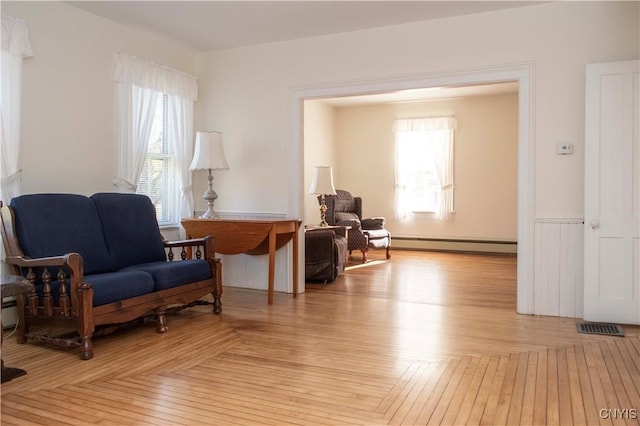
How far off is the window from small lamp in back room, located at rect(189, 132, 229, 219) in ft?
1.17

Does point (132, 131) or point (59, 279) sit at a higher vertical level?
point (132, 131)

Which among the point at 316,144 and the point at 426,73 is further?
the point at 316,144

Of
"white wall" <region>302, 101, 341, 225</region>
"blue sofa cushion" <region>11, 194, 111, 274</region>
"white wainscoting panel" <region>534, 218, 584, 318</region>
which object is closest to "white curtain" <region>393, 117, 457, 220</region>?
"white wall" <region>302, 101, 341, 225</region>

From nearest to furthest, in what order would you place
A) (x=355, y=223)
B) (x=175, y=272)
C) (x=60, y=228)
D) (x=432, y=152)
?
1. (x=60, y=228)
2. (x=175, y=272)
3. (x=355, y=223)
4. (x=432, y=152)

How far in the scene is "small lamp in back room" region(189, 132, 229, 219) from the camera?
4.45 m

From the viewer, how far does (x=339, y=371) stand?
2518 mm

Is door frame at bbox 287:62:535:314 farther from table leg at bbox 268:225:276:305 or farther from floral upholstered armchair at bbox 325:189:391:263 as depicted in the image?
floral upholstered armchair at bbox 325:189:391:263

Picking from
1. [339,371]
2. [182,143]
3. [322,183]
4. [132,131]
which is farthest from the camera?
[322,183]

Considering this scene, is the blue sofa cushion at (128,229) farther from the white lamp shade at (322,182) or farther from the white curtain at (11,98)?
the white lamp shade at (322,182)

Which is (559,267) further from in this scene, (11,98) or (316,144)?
(316,144)

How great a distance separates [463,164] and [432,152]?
0.52m

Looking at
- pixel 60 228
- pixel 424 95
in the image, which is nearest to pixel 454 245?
pixel 424 95

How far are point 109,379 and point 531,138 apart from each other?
324 cm

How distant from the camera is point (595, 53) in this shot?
Result: 353 cm
